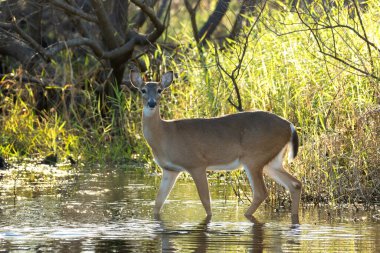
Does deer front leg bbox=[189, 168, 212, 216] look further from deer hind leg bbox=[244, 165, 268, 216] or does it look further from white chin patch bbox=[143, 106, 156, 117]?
white chin patch bbox=[143, 106, 156, 117]

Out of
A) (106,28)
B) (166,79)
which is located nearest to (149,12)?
(106,28)

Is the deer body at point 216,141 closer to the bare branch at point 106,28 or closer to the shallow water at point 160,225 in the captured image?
the shallow water at point 160,225

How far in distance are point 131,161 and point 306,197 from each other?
13.1ft

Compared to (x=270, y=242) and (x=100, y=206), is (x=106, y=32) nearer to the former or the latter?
(x=100, y=206)

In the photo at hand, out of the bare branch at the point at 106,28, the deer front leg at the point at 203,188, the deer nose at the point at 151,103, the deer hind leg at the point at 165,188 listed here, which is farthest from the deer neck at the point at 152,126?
the bare branch at the point at 106,28

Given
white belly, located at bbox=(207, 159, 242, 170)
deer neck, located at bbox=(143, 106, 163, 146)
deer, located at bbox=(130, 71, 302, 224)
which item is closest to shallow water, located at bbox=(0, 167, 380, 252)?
deer, located at bbox=(130, 71, 302, 224)

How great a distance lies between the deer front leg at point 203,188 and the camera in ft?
30.8

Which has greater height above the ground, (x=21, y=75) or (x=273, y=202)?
(x=21, y=75)

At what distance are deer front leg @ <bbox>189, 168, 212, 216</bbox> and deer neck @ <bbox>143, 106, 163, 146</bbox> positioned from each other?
0.47 meters

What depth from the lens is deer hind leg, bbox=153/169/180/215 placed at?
9.59 meters

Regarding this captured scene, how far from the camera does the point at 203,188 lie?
31.2 feet

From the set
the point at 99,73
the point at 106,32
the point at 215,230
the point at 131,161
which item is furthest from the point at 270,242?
the point at 99,73

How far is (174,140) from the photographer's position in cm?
966

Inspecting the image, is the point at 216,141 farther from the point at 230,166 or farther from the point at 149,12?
the point at 149,12
